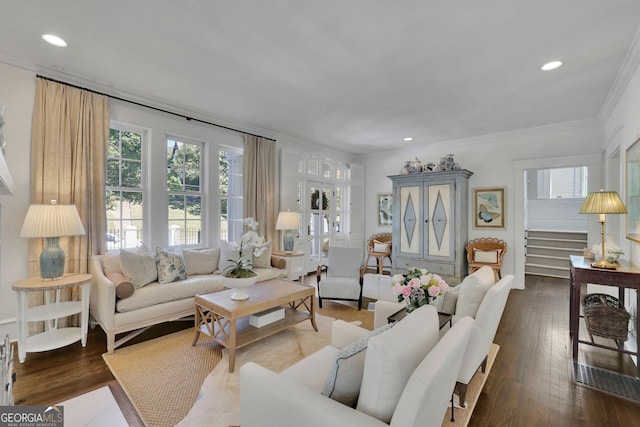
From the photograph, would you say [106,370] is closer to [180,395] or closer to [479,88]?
[180,395]

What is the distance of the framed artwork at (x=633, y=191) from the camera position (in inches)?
98.4

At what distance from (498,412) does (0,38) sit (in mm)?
4685

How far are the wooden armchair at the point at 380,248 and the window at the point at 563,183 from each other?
14.2ft

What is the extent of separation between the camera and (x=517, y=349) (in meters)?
2.81

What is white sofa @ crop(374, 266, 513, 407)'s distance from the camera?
190 centimetres

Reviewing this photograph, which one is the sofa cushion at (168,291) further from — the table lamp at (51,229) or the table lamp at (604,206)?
the table lamp at (604,206)

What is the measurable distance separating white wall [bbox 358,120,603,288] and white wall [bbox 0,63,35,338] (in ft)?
18.8

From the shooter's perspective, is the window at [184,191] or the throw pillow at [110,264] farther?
the window at [184,191]

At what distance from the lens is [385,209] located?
669cm

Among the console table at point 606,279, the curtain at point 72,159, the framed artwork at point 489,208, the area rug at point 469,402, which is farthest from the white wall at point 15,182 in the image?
the framed artwork at point 489,208

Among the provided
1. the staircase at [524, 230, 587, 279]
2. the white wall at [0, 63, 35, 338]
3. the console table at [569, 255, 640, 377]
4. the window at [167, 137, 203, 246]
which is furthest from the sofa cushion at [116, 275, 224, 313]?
the staircase at [524, 230, 587, 279]

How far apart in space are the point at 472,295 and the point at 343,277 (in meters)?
2.18

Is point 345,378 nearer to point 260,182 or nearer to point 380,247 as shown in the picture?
point 260,182

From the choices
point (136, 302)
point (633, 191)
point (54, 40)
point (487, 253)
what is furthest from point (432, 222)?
point (54, 40)
